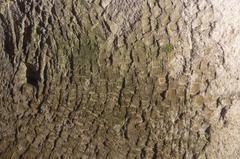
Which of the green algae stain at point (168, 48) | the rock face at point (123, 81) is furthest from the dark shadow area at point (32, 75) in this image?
the green algae stain at point (168, 48)

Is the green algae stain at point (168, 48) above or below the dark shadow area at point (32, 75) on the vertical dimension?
above

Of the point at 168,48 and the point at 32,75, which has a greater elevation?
the point at 168,48

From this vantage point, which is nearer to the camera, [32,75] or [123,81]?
[123,81]

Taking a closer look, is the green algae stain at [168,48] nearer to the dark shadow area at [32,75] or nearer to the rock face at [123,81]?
the rock face at [123,81]

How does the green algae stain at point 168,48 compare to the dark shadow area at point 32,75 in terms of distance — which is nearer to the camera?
the green algae stain at point 168,48

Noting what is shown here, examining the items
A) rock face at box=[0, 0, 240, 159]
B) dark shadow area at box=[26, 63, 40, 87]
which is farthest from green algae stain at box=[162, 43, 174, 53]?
dark shadow area at box=[26, 63, 40, 87]

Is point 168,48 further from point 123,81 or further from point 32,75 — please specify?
point 32,75

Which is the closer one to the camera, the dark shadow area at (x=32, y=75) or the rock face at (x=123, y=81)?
the rock face at (x=123, y=81)

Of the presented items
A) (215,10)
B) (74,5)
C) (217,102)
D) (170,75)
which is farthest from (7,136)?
(215,10)

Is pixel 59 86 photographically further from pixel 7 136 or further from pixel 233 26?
pixel 233 26

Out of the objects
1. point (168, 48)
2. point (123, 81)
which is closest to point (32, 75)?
point (123, 81)
